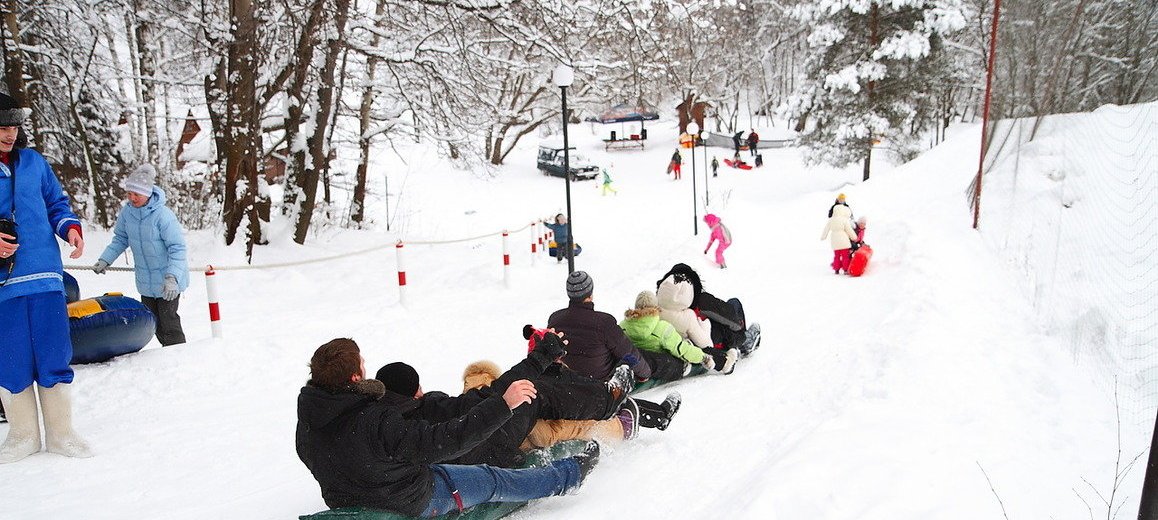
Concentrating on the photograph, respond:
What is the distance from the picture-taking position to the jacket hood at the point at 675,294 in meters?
6.69

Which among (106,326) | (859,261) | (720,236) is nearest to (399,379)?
(106,326)

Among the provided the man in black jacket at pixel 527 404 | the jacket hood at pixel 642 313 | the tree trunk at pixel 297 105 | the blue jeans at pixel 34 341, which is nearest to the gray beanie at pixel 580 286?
the man in black jacket at pixel 527 404

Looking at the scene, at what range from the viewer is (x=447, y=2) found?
10.6 metres

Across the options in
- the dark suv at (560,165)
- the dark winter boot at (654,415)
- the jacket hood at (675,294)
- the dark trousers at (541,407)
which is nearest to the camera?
the dark trousers at (541,407)

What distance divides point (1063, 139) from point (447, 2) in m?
8.68

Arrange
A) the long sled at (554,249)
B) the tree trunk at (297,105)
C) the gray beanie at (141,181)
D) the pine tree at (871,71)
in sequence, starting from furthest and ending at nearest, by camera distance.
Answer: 1. the pine tree at (871,71)
2. the long sled at (554,249)
3. the tree trunk at (297,105)
4. the gray beanie at (141,181)

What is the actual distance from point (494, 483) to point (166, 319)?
4.52 meters

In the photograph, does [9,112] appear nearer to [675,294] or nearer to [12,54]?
[675,294]

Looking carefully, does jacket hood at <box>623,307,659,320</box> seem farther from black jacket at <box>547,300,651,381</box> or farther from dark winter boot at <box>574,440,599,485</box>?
dark winter boot at <box>574,440,599,485</box>

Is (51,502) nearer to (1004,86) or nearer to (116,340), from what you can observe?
(116,340)

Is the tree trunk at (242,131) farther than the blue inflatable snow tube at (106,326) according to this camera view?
Yes

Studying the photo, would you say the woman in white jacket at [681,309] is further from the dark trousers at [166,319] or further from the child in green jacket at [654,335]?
the dark trousers at [166,319]

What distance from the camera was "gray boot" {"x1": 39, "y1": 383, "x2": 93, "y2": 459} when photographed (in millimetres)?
4719

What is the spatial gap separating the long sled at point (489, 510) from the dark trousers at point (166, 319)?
12.7 ft
